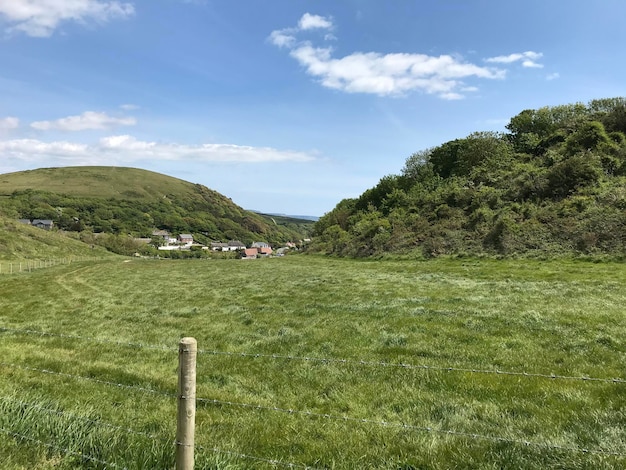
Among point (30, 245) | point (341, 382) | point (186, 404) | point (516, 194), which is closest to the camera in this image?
point (186, 404)

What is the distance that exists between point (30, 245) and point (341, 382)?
81297mm

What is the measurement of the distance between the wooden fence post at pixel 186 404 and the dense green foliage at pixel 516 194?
33.1 m

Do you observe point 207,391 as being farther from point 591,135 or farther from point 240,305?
point 591,135

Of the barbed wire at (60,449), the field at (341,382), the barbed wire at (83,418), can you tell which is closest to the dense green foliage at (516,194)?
the field at (341,382)

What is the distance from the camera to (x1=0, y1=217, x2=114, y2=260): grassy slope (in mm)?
64938

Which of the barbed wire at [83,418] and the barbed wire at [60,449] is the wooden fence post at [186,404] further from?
the barbed wire at [83,418]

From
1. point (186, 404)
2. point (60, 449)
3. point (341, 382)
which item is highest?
point (186, 404)

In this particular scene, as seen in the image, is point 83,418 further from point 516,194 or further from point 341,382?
point 516,194

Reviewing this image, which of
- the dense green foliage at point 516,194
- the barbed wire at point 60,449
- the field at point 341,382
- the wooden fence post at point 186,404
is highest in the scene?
the dense green foliage at point 516,194

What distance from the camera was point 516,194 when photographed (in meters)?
45.7

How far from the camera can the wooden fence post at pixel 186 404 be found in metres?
4.11

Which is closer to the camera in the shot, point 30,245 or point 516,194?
point 516,194

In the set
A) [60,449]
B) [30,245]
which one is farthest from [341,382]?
[30,245]

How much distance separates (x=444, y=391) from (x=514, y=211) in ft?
128
